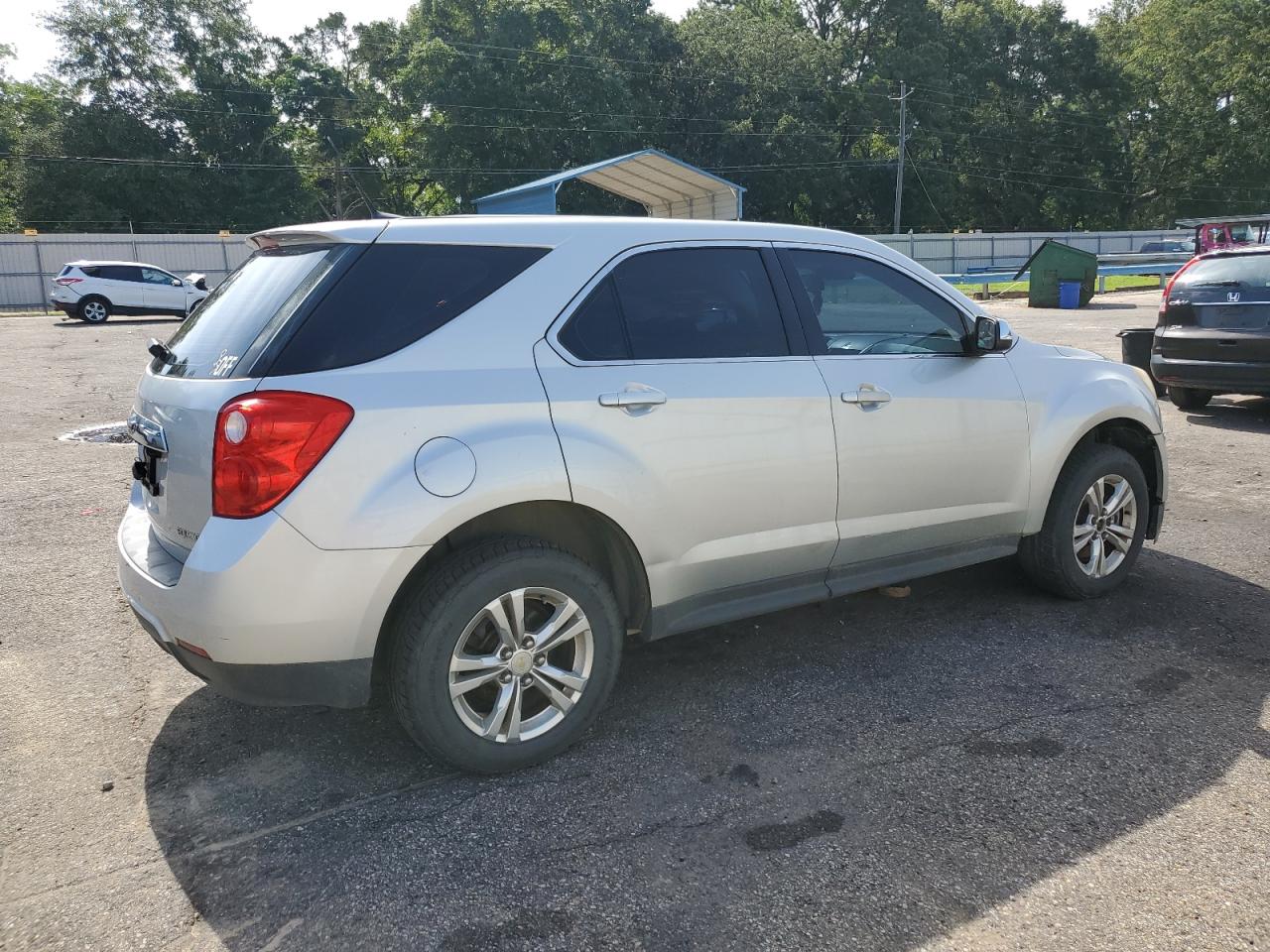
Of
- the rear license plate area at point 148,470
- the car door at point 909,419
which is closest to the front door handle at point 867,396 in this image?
the car door at point 909,419

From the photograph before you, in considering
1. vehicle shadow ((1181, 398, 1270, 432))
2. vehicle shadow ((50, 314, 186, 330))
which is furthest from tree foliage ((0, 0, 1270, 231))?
vehicle shadow ((1181, 398, 1270, 432))

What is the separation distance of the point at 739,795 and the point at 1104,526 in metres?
2.68

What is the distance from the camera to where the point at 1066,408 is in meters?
4.49

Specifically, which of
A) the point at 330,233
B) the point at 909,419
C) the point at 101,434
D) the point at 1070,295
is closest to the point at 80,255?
the point at 101,434

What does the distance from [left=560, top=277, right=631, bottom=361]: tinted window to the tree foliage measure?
46.7 metres

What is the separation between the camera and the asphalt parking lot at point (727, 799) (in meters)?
2.49

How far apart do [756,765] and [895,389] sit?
163 cm

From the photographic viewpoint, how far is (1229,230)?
73.3 ft

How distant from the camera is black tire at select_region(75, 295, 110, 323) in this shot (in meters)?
23.9

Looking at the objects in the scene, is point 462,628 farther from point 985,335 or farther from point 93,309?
point 93,309

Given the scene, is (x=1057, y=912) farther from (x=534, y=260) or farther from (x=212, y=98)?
(x=212, y=98)

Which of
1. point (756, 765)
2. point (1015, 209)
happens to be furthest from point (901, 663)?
point (1015, 209)

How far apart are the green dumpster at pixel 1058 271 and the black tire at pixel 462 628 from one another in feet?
79.0

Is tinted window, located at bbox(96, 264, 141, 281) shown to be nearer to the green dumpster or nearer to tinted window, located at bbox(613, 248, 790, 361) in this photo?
the green dumpster
